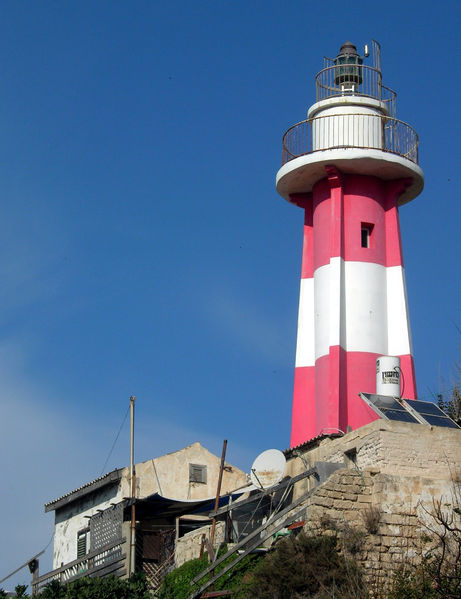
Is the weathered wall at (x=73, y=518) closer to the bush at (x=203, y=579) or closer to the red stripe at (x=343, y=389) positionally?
the bush at (x=203, y=579)

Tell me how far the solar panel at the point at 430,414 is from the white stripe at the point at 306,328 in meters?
5.23

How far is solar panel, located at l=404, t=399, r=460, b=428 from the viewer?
85.8ft

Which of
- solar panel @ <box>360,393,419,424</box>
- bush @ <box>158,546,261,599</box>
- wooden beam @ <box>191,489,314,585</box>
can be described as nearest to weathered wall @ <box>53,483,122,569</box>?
bush @ <box>158,546,261,599</box>

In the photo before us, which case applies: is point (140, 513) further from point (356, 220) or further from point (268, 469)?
point (356, 220)

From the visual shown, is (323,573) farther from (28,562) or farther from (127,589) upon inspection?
(28,562)

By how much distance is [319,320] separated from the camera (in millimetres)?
31281

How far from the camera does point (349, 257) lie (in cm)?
3148

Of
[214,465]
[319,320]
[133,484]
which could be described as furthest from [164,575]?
[319,320]

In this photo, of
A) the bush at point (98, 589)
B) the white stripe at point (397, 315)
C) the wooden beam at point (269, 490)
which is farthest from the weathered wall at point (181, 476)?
the bush at point (98, 589)

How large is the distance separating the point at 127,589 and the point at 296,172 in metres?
12.9

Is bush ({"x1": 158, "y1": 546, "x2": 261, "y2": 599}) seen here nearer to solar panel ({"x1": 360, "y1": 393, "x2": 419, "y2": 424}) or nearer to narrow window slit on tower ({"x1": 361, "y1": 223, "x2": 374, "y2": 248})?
solar panel ({"x1": 360, "y1": 393, "x2": 419, "y2": 424})

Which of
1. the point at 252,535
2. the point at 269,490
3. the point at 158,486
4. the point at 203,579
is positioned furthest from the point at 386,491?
the point at 158,486

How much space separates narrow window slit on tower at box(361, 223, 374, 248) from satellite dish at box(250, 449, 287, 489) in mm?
7534

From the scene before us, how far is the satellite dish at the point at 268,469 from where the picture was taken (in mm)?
26562
